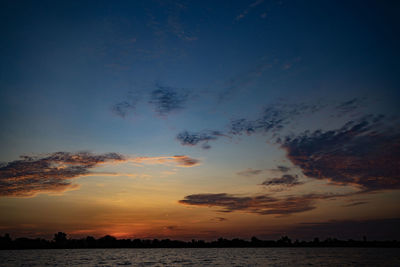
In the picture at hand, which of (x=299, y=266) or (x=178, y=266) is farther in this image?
(x=178, y=266)

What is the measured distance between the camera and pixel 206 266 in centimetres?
10388

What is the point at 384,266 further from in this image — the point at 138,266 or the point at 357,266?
the point at 138,266

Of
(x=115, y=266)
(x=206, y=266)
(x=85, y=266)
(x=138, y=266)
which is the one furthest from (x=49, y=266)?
(x=206, y=266)

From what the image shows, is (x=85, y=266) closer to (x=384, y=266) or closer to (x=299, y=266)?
(x=299, y=266)

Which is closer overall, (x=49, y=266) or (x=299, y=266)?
(x=299, y=266)

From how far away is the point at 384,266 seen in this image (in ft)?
344

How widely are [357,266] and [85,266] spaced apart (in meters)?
96.4

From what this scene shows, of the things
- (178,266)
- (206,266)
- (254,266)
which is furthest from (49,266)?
(254,266)

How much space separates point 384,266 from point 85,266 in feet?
350

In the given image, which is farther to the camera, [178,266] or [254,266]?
[178,266]

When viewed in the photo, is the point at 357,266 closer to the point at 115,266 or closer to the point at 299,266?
the point at 299,266

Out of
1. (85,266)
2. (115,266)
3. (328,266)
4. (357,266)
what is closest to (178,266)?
(115,266)

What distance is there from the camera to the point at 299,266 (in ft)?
325

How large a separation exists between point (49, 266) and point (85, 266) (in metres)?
12.4
